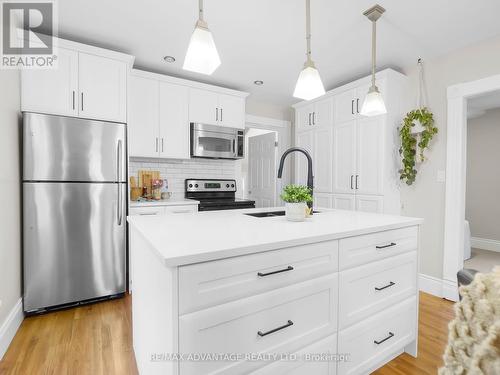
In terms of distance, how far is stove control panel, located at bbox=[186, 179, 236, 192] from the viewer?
383 cm

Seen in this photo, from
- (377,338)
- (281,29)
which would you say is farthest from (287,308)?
(281,29)

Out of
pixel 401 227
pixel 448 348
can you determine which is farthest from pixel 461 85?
pixel 448 348

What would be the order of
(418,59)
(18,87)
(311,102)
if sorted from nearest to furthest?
(18,87)
(418,59)
(311,102)

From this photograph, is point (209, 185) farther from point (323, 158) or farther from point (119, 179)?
point (323, 158)

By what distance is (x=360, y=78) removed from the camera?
3.48 m

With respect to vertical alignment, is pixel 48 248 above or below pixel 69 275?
above

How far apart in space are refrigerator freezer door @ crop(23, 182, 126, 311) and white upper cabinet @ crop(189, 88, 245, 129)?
4.70 feet

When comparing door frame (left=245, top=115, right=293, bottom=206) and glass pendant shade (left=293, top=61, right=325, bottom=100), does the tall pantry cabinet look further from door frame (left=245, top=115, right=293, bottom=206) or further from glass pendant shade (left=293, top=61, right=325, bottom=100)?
glass pendant shade (left=293, top=61, right=325, bottom=100)

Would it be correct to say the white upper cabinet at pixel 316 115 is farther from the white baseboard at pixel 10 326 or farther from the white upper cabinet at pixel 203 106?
the white baseboard at pixel 10 326

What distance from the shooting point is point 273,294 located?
44.1 inches

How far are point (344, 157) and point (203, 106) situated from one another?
196 cm

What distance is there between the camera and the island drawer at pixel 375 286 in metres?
1.39

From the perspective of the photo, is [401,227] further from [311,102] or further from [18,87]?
[18,87]

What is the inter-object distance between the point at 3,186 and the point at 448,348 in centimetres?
255
